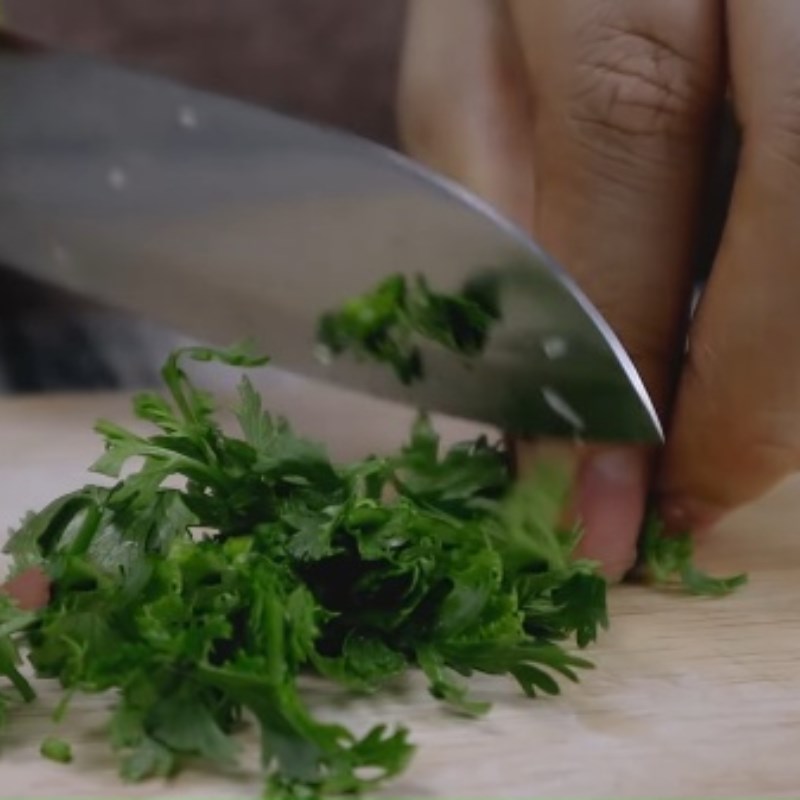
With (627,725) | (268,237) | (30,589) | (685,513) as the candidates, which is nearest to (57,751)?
(30,589)

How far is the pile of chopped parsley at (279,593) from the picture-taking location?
4.58 feet

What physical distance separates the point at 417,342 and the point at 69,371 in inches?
35.5

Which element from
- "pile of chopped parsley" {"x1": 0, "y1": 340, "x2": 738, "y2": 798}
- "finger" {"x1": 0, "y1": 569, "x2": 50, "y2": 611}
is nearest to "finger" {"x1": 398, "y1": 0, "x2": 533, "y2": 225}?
"pile of chopped parsley" {"x1": 0, "y1": 340, "x2": 738, "y2": 798}

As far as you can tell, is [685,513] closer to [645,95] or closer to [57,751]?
[645,95]

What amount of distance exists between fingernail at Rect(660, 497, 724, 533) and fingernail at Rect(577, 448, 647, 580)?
0.23 feet

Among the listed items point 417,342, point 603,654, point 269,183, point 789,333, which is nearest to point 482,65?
point 269,183

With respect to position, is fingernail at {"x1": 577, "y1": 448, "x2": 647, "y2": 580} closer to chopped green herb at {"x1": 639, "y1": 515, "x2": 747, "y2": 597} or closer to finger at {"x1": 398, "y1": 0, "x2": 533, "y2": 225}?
chopped green herb at {"x1": 639, "y1": 515, "x2": 747, "y2": 597}

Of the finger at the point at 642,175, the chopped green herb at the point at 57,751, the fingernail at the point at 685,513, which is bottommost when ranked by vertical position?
the chopped green herb at the point at 57,751

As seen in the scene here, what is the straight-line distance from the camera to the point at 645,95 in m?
1.92

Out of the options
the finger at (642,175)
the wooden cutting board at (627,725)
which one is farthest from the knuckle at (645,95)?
the wooden cutting board at (627,725)

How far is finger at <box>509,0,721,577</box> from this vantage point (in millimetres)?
1898

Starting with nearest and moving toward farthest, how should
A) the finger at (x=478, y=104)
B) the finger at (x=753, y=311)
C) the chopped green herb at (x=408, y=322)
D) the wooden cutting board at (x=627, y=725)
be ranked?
the wooden cutting board at (x=627, y=725), the finger at (x=753, y=311), the chopped green herb at (x=408, y=322), the finger at (x=478, y=104)

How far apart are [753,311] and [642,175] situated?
0.73 feet

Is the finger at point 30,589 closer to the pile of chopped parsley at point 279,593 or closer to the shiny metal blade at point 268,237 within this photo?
the pile of chopped parsley at point 279,593
